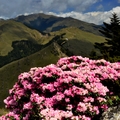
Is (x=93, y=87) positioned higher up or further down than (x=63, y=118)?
higher up

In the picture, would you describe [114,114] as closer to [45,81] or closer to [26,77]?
[45,81]

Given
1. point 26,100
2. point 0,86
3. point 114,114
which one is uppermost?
point 0,86

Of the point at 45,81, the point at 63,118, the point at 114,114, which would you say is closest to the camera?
the point at 63,118

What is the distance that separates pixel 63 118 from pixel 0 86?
18312 centimetres

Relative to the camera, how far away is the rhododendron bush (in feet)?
38.0

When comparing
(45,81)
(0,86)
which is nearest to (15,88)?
(45,81)

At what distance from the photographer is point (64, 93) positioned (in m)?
11.9

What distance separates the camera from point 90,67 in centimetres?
1465

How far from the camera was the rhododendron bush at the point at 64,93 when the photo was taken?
11586mm

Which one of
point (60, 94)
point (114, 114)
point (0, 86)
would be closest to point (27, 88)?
point (60, 94)

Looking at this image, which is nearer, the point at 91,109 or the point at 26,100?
the point at 91,109

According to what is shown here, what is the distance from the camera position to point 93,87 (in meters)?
12.2

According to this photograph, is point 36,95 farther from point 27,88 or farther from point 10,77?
point 10,77

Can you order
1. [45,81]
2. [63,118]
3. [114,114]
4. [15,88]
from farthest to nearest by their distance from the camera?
[15,88]
[45,81]
[114,114]
[63,118]
